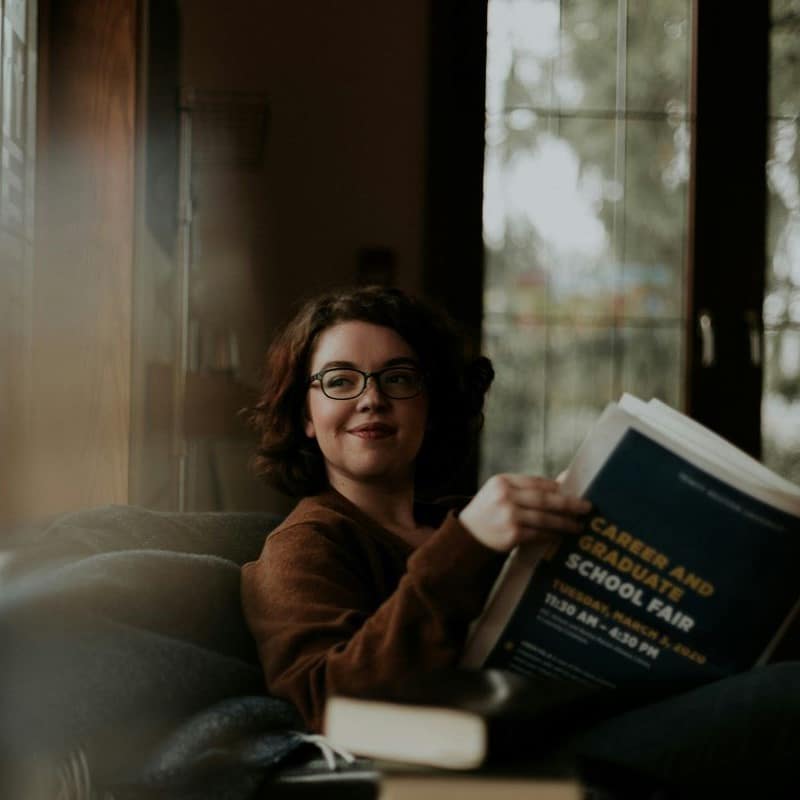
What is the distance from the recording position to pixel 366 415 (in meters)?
1.24

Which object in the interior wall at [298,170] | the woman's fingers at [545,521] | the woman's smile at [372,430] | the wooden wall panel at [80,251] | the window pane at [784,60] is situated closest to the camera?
the woman's fingers at [545,521]

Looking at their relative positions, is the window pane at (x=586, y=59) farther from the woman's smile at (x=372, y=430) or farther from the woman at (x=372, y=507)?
the woman's smile at (x=372, y=430)

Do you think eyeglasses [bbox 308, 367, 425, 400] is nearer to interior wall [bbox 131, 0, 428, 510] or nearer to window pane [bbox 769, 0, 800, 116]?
interior wall [bbox 131, 0, 428, 510]

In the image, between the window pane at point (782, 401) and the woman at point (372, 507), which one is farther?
the window pane at point (782, 401)

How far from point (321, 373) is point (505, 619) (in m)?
0.39

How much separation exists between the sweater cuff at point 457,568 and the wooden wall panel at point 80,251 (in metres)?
0.97

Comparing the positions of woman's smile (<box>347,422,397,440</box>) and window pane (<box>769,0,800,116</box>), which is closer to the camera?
woman's smile (<box>347,422,397,440</box>)

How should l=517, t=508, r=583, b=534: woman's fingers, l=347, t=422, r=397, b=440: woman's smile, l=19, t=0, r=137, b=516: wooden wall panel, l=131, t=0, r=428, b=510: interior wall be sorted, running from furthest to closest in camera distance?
l=131, t=0, r=428, b=510: interior wall < l=19, t=0, r=137, b=516: wooden wall panel < l=347, t=422, r=397, b=440: woman's smile < l=517, t=508, r=583, b=534: woman's fingers

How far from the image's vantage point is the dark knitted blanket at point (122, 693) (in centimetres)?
92

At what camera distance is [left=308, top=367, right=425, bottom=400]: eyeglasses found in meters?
1.25

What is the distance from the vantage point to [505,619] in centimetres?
98

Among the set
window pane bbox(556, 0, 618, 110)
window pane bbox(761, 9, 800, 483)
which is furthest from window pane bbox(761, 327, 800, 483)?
window pane bbox(556, 0, 618, 110)

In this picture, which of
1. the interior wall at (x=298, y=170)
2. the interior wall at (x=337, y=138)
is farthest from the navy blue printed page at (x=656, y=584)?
the interior wall at (x=337, y=138)

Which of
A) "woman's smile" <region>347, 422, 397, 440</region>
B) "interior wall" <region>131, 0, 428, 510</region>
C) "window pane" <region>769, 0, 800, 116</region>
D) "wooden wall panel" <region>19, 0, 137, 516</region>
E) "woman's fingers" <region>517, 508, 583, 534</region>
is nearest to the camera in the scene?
"woman's fingers" <region>517, 508, 583, 534</region>
